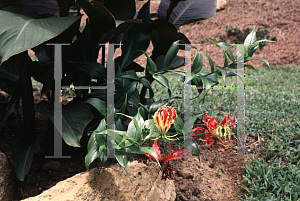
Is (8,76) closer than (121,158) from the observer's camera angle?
No

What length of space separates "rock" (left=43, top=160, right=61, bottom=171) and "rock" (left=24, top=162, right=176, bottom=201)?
0.35 meters

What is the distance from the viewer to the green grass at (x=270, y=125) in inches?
62.0

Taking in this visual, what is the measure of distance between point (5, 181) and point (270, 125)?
74.0 inches

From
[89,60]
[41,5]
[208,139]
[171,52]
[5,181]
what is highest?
[41,5]

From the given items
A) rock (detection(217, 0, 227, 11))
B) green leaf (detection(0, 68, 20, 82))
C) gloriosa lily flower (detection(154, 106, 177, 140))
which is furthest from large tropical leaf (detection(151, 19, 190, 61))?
rock (detection(217, 0, 227, 11))

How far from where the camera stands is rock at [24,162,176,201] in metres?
1.11

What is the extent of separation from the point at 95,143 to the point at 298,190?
3.88 ft

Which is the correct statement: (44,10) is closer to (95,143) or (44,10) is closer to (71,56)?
(71,56)

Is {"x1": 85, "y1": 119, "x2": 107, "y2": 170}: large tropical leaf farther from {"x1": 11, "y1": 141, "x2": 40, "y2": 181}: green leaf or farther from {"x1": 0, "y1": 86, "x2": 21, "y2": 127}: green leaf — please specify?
{"x1": 0, "y1": 86, "x2": 21, "y2": 127}: green leaf

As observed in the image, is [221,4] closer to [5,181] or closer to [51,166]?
[51,166]

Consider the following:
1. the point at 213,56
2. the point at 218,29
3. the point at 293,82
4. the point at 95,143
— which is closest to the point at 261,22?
the point at 218,29

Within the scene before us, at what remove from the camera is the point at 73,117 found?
4.15 feet

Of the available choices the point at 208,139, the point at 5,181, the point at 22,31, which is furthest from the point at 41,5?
the point at 208,139

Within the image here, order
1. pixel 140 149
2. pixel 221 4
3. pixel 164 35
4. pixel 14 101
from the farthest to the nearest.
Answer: pixel 221 4 < pixel 164 35 < pixel 14 101 < pixel 140 149
